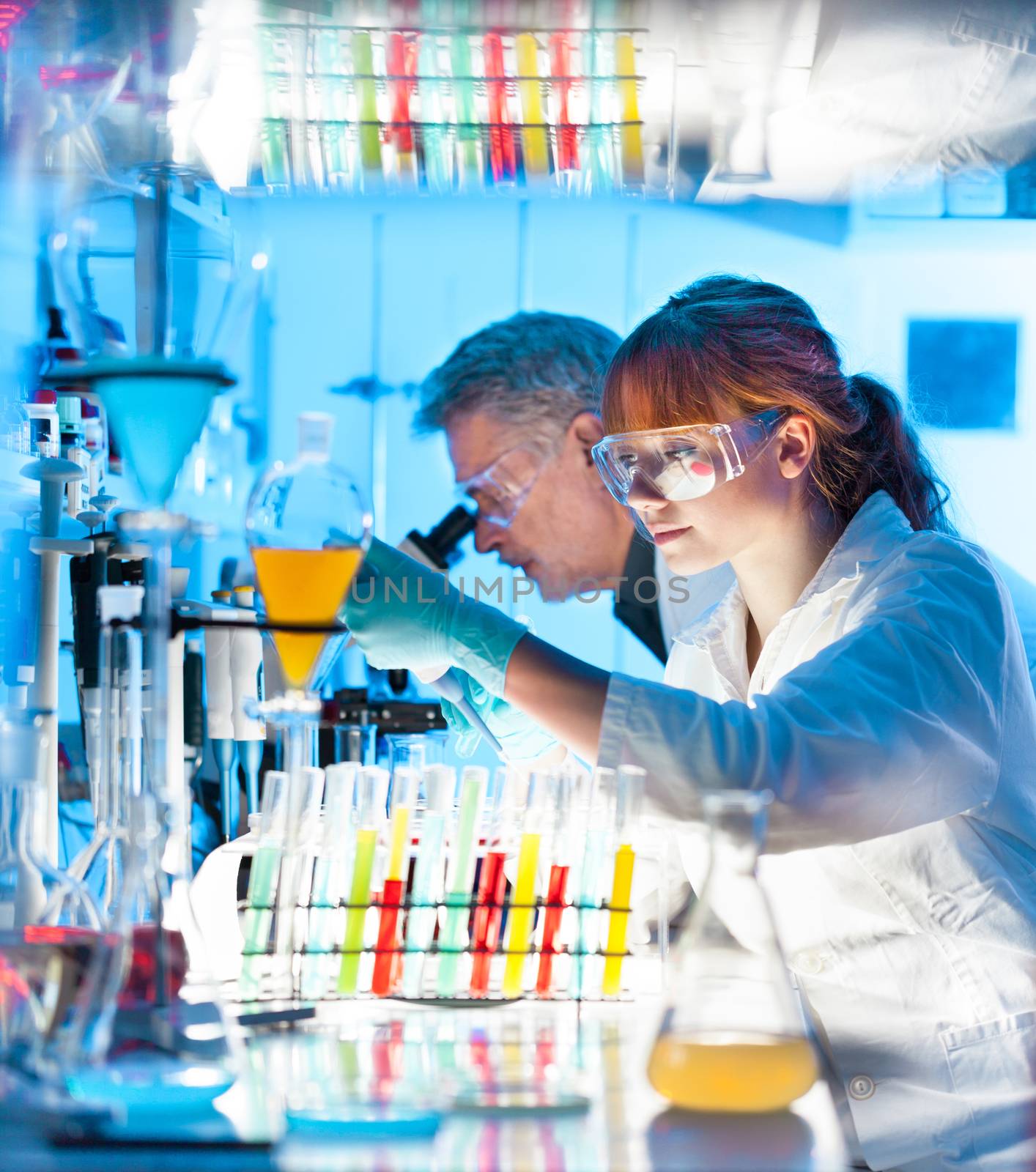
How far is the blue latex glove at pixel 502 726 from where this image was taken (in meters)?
2.01

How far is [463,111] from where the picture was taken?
7.26 feet

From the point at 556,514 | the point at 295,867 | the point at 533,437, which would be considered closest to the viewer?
the point at 295,867

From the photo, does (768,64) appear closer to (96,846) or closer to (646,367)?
(646,367)

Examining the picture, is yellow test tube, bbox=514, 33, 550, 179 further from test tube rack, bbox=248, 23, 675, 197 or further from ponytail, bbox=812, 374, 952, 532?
ponytail, bbox=812, 374, 952, 532

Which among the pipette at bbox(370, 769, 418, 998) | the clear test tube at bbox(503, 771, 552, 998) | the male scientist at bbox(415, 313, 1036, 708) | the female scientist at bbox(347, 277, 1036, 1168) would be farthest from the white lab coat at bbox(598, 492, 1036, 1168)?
the male scientist at bbox(415, 313, 1036, 708)

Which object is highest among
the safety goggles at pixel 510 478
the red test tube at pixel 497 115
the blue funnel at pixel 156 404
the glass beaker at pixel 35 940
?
the red test tube at pixel 497 115

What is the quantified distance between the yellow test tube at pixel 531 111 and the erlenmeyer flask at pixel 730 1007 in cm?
135

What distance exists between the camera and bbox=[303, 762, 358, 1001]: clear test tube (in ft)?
4.25

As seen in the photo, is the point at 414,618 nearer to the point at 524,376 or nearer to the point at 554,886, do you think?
→ the point at 554,886

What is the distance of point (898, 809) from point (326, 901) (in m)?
0.62

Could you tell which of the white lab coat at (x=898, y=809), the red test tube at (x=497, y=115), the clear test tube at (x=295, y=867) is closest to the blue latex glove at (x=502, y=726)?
the white lab coat at (x=898, y=809)

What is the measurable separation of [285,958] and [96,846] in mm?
229

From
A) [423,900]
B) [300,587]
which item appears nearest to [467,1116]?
[423,900]

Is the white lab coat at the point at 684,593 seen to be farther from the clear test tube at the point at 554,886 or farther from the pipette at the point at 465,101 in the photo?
the clear test tube at the point at 554,886
